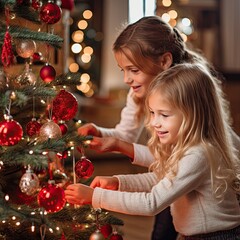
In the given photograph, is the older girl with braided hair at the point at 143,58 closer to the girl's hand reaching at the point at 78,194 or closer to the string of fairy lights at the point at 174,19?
the girl's hand reaching at the point at 78,194

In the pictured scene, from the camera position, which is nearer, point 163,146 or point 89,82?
point 163,146

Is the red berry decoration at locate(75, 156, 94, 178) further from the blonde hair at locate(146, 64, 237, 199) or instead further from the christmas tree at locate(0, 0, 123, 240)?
the blonde hair at locate(146, 64, 237, 199)

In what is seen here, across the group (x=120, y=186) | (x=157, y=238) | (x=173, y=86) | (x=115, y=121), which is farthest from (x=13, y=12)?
(x=115, y=121)

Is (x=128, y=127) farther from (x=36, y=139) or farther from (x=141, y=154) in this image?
(x=36, y=139)

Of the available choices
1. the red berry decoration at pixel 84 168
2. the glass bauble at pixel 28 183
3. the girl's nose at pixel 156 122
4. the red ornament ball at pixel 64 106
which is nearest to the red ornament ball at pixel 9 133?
the glass bauble at pixel 28 183

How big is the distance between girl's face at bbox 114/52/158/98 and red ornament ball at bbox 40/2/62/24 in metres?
0.42

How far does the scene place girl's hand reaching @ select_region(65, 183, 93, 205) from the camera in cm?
181

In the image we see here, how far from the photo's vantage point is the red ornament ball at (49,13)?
1.81 m

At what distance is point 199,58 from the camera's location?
7.57ft

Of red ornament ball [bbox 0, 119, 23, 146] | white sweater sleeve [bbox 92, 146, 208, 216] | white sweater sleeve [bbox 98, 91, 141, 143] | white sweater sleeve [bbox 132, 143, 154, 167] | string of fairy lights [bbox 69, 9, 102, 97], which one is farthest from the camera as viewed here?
string of fairy lights [bbox 69, 9, 102, 97]

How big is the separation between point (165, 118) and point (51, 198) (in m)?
0.45

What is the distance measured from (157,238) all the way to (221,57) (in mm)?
4471

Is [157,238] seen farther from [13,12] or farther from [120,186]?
[13,12]

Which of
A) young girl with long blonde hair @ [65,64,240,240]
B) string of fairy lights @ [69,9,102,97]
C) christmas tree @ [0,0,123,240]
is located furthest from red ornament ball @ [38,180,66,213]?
string of fairy lights @ [69,9,102,97]
